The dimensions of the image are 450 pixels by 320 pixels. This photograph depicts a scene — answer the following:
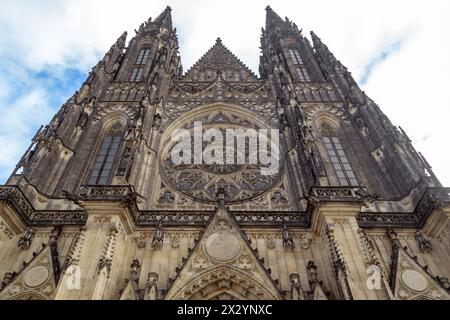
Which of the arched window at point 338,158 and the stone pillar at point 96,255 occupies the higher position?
the arched window at point 338,158

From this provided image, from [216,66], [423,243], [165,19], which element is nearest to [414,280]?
[423,243]

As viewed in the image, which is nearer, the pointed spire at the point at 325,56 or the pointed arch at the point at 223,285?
the pointed arch at the point at 223,285

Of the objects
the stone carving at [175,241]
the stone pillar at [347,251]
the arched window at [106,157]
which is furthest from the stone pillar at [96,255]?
the stone pillar at [347,251]

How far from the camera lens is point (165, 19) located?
2925 centimetres

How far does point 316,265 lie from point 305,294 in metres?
1.21

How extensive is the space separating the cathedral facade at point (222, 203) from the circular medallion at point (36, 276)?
30 mm

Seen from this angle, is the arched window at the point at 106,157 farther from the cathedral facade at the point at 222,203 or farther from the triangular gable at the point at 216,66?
the triangular gable at the point at 216,66

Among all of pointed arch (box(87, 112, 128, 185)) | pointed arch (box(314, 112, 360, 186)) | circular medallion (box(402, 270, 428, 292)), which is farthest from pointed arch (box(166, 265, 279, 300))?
pointed arch (box(87, 112, 128, 185))

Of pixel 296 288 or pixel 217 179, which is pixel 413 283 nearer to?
pixel 296 288

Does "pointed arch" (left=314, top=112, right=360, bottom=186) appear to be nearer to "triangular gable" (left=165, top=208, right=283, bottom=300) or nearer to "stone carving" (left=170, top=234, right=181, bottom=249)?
"triangular gable" (left=165, top=208, right=283, bottom=300)

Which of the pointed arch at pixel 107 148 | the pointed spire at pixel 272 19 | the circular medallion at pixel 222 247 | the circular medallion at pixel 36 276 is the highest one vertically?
the pointed spire at pixel 272 19

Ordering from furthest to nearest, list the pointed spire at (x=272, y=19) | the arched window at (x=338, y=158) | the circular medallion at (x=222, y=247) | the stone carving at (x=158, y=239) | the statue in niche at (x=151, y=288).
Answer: the pointed spire at (x=272, y=19), the arched window at (x=338, y=158), the stone carving at (x=158, y=239), the circular medallion at (x=222, y=247), the statue in niche at (x=151, y=288)

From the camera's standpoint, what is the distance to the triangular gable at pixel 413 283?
9.62 m

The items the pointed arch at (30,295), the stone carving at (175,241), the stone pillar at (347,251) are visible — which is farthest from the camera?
the stone carving at (175,241)
